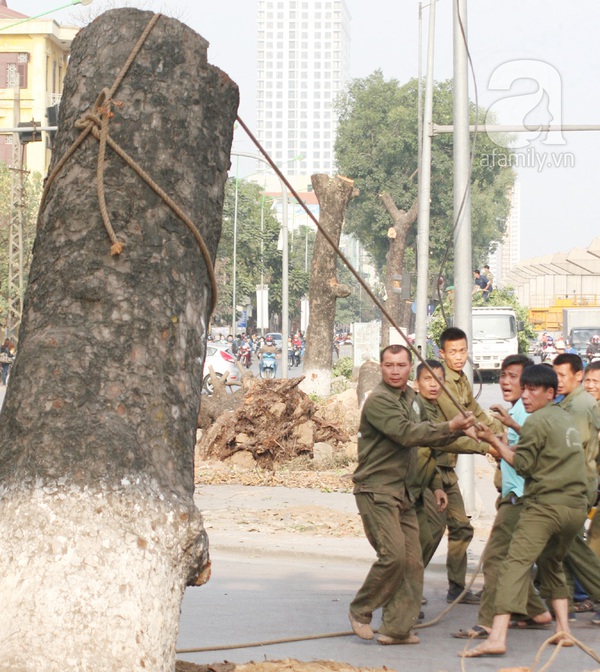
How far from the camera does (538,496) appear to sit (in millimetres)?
6852

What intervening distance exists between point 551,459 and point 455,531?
1749mm

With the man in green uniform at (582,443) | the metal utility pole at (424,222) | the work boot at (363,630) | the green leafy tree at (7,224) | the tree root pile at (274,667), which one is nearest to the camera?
the tree root pile at (274,667)

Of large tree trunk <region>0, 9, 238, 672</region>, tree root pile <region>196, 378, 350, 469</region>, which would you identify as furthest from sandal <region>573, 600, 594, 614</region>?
tree root pile <region>196, 378, 350, 469</region>

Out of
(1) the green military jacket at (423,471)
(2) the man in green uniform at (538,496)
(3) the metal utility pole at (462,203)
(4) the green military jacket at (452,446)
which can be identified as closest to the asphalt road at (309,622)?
(2) the man in green uniform at (538,496)

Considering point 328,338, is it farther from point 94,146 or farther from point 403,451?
point 94,146

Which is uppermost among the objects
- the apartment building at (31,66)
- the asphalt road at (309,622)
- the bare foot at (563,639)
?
the apartment building at (31,66)

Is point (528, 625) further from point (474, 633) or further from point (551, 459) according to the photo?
point (551, 459)

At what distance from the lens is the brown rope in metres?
4.22

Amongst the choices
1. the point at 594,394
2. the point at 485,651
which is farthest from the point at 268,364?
the point at 485,651

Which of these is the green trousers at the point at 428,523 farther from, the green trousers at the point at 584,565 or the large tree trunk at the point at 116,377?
the large tree trunk at the point at 116,377

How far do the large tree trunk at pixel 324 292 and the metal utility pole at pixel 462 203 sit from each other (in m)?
12.7

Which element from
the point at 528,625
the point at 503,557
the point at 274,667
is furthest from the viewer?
the point at 528,625

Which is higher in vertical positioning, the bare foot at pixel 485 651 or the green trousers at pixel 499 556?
the green trousers at pixel 499 556

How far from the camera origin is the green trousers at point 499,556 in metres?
7.27
